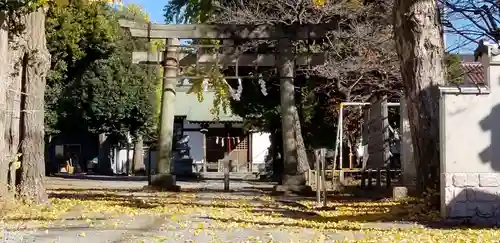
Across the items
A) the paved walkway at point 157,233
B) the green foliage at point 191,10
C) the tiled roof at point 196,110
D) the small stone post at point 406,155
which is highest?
the green foliage at point 191,10

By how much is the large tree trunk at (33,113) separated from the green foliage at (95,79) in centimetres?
1735

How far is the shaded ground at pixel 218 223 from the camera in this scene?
30.8 ft

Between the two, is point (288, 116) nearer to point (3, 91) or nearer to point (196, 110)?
point (3, 91)

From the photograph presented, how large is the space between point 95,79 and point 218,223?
29.1 m

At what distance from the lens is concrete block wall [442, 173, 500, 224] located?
1105cm

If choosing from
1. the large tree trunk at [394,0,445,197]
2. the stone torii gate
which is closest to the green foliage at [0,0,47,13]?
the large tree trunk at [394,0,445,197]

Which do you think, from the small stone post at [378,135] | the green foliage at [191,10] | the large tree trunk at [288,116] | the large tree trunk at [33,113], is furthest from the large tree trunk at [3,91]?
the green foliage at [191,10]

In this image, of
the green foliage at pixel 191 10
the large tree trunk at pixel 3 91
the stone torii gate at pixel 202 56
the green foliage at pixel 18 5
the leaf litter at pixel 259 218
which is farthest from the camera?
the green foliage at pixel 191 10

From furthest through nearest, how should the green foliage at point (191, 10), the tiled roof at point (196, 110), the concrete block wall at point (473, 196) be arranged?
the tiled roof at point (196, 110) < the green foliage at point (191, 10) < the concrete block wall at point (473, 196)

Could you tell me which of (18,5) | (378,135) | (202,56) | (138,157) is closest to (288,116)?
(378,135)

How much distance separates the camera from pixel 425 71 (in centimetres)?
1255

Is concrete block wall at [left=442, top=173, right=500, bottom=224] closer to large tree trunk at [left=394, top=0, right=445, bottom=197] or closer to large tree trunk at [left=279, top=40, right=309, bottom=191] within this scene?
large tree trunk at [left=394, top=0, right=445, bottom=197]

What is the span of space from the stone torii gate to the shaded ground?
20.4ft

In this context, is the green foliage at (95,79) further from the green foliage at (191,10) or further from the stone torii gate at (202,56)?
the stone torii gate at (202,56)
